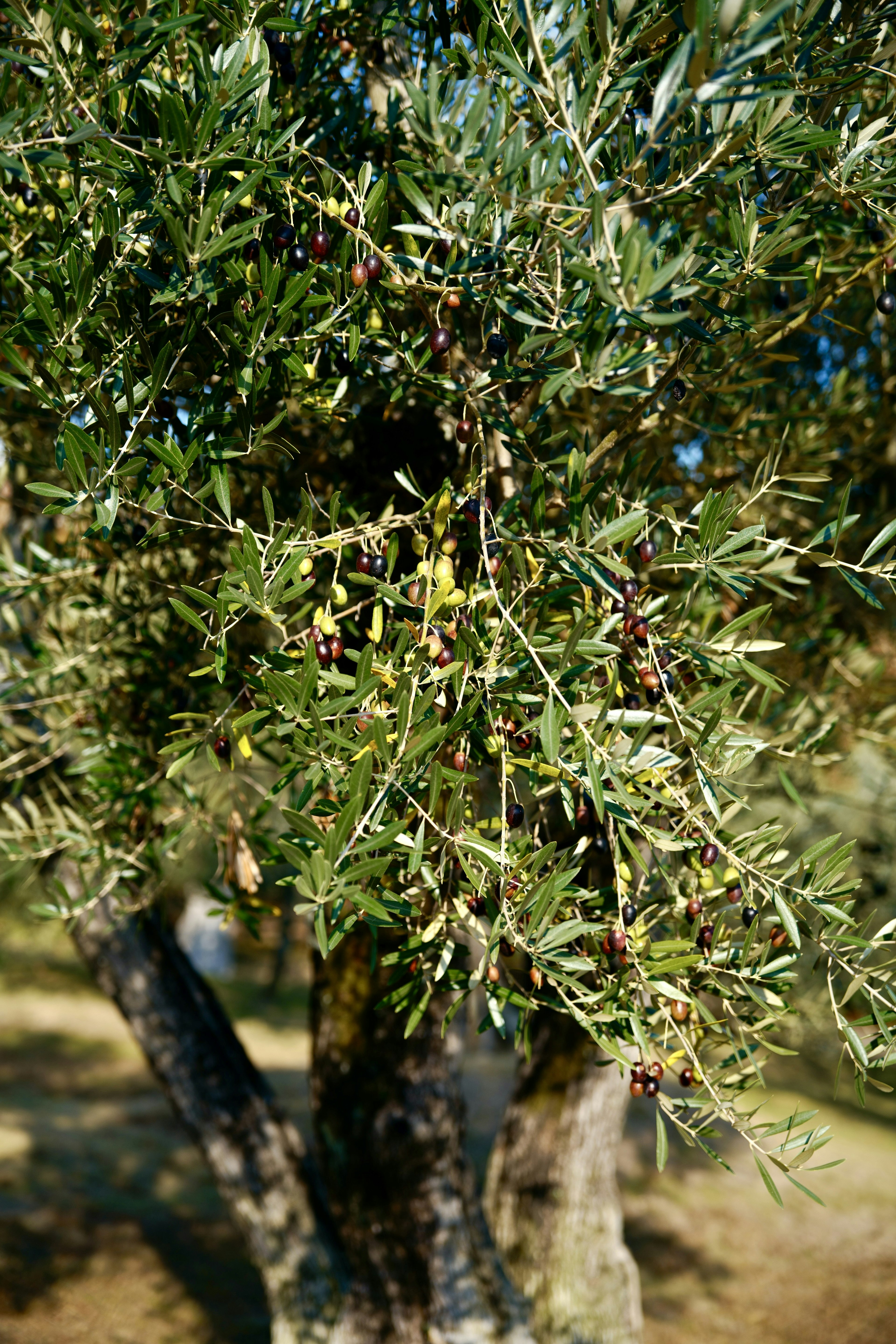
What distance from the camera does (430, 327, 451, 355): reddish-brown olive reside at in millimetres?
2148

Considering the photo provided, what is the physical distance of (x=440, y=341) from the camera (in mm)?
2148

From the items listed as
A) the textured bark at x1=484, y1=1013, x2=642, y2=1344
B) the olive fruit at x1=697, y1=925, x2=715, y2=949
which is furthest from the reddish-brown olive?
the textured bark at x1=484, y1=1013, x2=642, y2=1344

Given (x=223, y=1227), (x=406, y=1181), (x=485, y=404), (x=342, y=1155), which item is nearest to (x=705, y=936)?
(x=485, y=404)

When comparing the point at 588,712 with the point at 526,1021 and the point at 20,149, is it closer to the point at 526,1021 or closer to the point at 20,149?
the point at 526,1021

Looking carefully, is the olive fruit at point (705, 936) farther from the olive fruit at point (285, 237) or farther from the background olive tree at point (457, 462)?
the olive fruit at point (285, 237)

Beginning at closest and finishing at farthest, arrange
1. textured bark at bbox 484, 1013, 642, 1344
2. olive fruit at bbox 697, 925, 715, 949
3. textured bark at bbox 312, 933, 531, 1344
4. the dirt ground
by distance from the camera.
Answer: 1. olive fruit at bbox 697, 925, 715, 949
2. textured bark at bbox 312, 933, 531, 1344
3. textured bark at bbox 484, 1013, 642, 1344
4. the dirt ground

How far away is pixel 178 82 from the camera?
2191 mm

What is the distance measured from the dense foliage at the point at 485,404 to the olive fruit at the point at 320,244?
0.02 metres

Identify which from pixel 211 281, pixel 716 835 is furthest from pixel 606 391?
pixel 716 835

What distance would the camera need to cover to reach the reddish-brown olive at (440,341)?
7.05 ft

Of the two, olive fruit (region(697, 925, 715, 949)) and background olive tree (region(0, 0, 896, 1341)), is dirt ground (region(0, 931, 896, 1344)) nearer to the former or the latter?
background olive tree (region(0, 0, 896, 1341))

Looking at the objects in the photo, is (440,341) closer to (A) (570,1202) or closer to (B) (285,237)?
(B) (285,237)

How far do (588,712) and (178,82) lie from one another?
1871mm

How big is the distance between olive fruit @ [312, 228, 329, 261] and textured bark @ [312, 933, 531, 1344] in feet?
9.83
